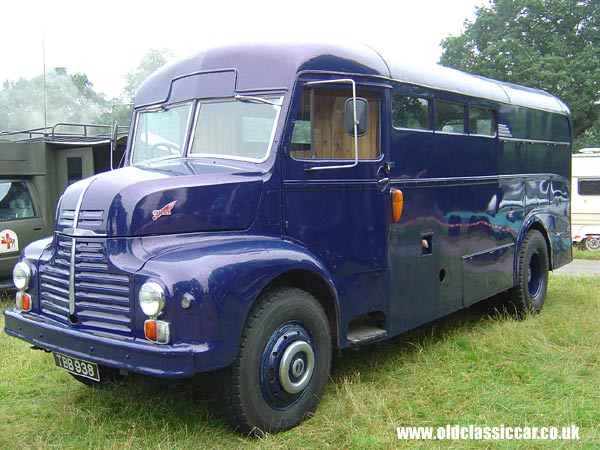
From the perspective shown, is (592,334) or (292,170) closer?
(292,170)

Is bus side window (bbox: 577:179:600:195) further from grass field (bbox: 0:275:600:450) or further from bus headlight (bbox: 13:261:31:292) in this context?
bus headlight (bbox: 13:261:31:292)

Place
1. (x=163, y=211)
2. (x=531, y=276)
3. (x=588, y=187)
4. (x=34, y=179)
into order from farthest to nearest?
(x=588, y=187) → (x=34, y=179) → (x=531, y=276) → (x=163, y=211)

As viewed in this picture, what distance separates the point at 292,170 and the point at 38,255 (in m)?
1.97

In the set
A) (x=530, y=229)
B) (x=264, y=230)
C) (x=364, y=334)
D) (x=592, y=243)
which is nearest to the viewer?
(x=264, y=230)

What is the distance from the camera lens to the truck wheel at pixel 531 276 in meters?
→ 7.46

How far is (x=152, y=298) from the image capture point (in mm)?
3678

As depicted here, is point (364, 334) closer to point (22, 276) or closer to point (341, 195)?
point (341, 195)

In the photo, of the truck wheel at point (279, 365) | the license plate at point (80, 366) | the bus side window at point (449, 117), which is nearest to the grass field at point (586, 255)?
the bus side window at point (449, 117)

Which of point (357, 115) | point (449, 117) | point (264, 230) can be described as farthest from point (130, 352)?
point (449, 117)

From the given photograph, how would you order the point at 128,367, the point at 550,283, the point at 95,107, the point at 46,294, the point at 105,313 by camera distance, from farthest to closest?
the point at 95,107 < the point at 550,283 < the point at 46,294 < the point at 105,313 < the point at 128,367

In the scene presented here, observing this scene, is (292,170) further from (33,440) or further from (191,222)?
(33,440)

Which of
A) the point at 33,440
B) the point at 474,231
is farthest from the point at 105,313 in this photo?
the point at 474,231

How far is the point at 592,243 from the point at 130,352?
1551 centimetres

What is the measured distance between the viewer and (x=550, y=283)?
10.1m
